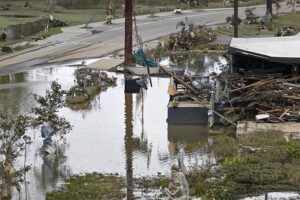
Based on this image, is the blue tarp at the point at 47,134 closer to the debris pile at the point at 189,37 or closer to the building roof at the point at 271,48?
the building roof at the point at 271,48

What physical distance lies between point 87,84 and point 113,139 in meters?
10.8

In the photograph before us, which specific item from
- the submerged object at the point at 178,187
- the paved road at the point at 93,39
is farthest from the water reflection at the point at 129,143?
the paved road at the point at 93,39

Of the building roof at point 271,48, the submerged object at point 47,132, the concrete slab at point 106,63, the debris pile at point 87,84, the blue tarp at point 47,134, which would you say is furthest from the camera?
the concrete slab at point 106,63

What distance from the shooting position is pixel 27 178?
71.2 ft

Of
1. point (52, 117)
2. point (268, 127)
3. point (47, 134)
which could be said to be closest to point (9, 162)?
point (47, 134)

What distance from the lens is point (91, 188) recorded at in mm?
20219

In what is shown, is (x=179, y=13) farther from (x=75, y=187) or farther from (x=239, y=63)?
(x=75, y=187)

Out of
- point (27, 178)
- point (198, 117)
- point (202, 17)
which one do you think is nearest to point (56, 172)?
point (27, 178)

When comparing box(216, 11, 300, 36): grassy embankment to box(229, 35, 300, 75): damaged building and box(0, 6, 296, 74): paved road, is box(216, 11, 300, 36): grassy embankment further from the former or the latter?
box(229, 35, 300, 75): damaged building

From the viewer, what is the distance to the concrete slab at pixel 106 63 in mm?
43616

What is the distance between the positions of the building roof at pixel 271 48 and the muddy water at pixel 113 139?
14.7ft

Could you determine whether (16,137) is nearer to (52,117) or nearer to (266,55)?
(52,117)

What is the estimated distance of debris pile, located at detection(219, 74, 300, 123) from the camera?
27102 millimetres

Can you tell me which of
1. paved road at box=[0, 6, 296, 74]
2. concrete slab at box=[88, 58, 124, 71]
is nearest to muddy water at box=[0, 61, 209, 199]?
concrete slab at box=[88, 58, 124, 71]
